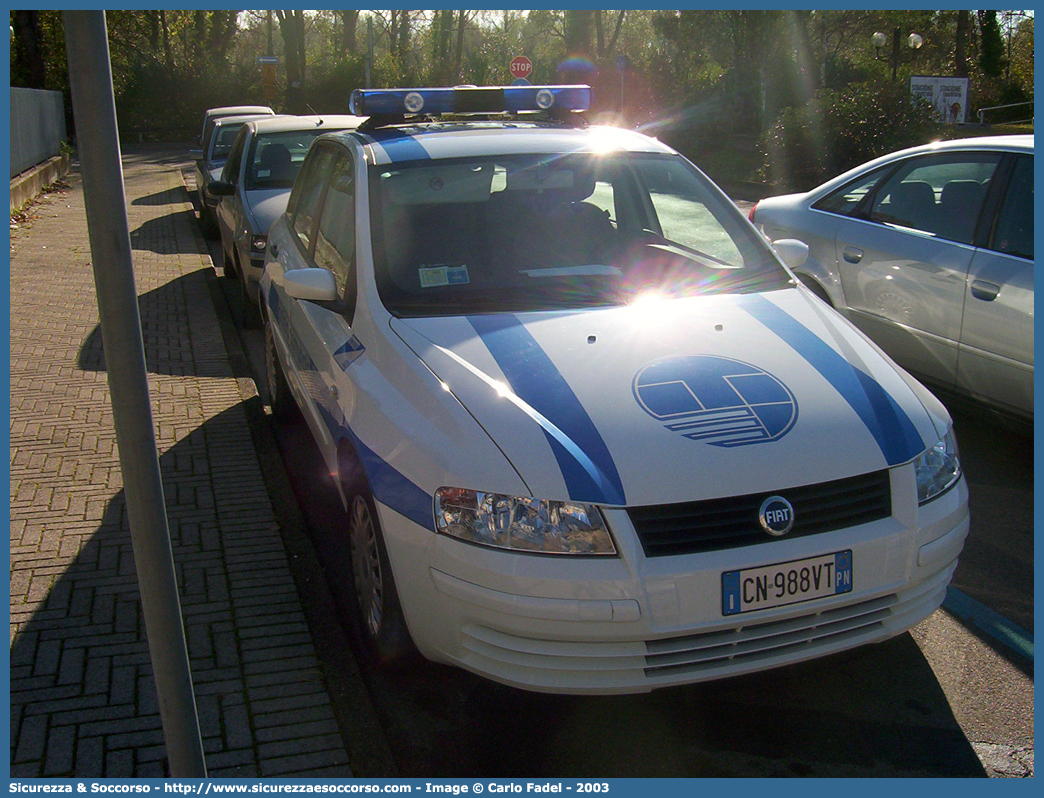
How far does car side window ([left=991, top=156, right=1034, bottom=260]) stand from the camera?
5.28 metres

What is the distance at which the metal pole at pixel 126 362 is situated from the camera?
187cm

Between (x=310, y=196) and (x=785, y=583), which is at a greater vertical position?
(x=310, y=196)

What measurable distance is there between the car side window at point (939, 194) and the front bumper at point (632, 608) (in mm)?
2953

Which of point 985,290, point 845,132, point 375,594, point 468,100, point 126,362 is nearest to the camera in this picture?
point 126,362

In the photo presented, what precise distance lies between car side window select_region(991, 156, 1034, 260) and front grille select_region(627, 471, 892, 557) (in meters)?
2.84

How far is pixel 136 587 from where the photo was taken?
4.09 m

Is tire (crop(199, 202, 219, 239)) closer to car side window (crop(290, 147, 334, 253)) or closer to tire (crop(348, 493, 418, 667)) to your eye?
car side window (crop(290, 147, 334, 253))

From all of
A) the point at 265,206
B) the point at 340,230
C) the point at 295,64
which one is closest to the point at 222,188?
the point at 265,206

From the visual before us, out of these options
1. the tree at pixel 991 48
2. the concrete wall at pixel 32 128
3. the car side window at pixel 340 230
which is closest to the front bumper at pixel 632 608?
the car side window at pixel 340 230

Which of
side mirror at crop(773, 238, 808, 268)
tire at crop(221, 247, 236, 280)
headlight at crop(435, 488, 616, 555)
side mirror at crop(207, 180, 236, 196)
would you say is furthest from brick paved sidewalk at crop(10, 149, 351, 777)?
tire at crop(221, 247, 236, 280)

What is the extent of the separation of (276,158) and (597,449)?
8037 millimetres

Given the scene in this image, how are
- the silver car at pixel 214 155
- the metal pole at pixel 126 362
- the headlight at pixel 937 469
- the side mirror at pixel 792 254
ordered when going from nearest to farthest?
the metal pole at pixel 126 362
the headlight at pixel 937 469
the side mirror at pixel 792 254
the silver car at pixel 214 155

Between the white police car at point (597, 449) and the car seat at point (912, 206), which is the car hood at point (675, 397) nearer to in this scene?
the white police car at point (597, 449)

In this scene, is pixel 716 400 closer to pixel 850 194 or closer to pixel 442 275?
pixel 442 275
